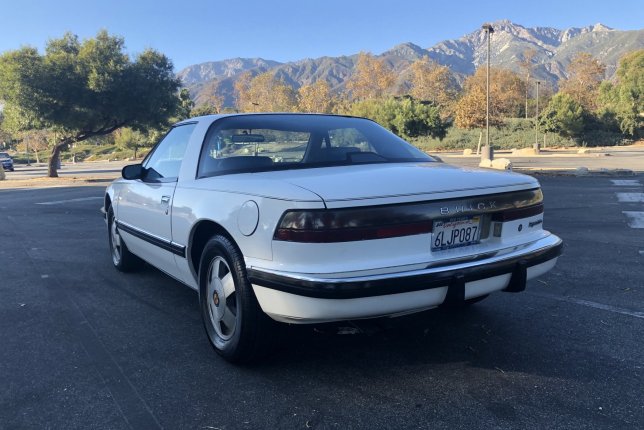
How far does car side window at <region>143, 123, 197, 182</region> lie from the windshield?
40 centimetres

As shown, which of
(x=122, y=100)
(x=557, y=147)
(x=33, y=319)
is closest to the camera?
(x=33, y=319)

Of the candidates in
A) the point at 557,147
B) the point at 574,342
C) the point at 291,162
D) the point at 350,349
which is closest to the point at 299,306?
the point at 350,349

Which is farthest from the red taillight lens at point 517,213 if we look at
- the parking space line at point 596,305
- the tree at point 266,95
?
the tree at point 266,95

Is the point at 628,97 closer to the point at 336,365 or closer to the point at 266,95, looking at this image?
the point at 266,95

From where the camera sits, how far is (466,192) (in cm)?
290

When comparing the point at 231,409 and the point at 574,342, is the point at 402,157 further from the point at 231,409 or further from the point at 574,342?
the point at 231,409

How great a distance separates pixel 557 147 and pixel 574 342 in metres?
55.5

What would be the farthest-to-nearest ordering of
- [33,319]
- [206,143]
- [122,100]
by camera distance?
[122,100] → [33,319] → [206,143]

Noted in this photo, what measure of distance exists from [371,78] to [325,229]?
342 ft

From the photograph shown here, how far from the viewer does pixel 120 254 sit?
17.9 ft

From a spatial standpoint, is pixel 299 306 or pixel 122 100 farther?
pixel 122 100

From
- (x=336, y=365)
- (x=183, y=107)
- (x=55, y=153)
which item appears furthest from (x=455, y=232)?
(x=183, y=107)

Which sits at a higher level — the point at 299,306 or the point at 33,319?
the point at 299,306

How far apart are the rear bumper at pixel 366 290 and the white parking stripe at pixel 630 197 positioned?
9584mm
